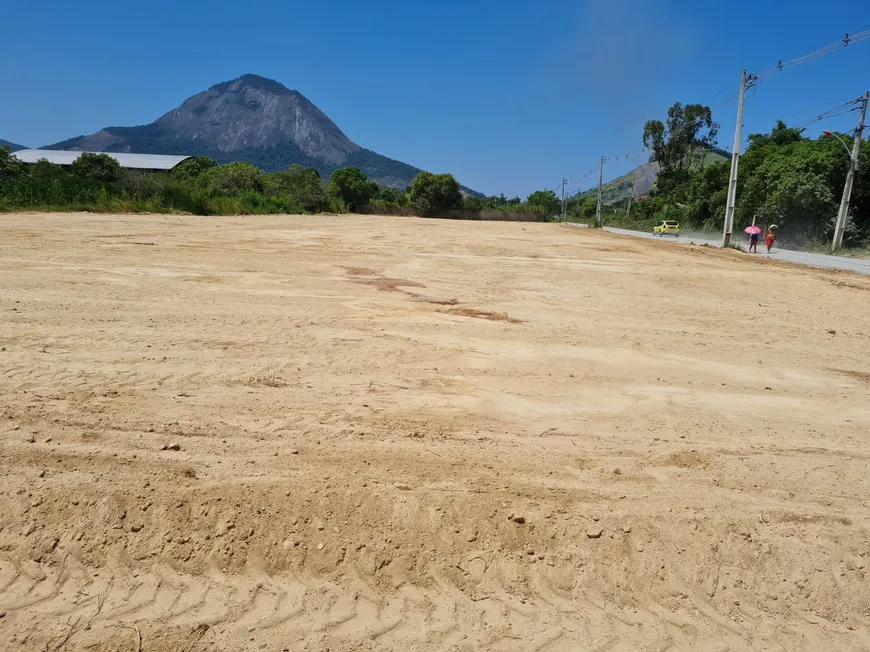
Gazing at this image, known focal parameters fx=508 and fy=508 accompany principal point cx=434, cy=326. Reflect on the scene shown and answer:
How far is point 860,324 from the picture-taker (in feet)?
27.9

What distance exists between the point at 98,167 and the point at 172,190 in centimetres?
1143

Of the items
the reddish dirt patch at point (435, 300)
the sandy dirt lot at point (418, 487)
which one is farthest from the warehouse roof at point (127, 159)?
the sandy dirt lot at point (418, 487)

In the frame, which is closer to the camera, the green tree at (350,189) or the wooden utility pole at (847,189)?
the wooden utility pole at (847,189)

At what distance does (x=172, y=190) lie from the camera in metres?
28.6

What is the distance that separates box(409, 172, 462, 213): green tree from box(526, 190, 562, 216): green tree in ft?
75.3

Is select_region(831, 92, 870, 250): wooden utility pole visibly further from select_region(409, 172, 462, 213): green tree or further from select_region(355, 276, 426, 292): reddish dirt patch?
select_region(409, 172, 462, 213): green tree

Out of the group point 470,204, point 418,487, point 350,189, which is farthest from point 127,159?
point 418,487

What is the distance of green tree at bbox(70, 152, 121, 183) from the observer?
28.9m

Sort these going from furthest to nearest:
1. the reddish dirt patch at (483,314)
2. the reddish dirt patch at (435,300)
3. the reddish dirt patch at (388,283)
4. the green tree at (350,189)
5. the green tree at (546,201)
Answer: the green tree at (546,201) < the green tree at (350,189) < the reddish dirt patch at (388,283) < the reddish dirt patch at (435,300) < the reddish dirt patch at (483,314)

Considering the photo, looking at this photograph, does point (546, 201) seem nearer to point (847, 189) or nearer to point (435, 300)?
point (847, 189)

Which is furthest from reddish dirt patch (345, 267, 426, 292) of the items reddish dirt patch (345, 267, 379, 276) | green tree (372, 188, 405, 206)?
green tree (372, 188, 405, 206)

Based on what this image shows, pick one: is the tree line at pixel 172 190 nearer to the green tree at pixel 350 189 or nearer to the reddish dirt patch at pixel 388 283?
the green tree at pixel 350 189

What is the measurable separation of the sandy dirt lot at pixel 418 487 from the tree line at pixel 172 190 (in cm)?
2163

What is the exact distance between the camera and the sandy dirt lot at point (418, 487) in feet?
8.46
